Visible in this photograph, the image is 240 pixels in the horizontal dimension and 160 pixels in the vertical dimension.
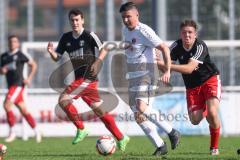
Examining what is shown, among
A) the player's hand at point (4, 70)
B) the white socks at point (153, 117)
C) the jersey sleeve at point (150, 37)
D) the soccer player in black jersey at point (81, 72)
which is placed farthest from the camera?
the player's hand at point (4, 70)

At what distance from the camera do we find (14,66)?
1791cm

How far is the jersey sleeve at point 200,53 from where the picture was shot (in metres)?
11.5

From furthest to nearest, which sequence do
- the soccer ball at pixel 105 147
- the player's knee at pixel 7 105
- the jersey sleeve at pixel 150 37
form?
the player's knee at pixel 7 105 → the jersey sleeve at pixel 150 37 → the soccer ball at pixel 105 147

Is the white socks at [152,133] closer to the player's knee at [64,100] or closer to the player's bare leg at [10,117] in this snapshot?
the player's knee at [64,100]

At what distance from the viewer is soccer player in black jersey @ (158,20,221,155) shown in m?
11.6

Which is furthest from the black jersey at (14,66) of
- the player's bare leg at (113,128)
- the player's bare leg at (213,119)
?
the player's bare leg at (213,119)

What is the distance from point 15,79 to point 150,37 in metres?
6.90

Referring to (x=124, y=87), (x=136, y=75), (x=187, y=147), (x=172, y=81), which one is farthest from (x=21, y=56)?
(x=136, y=75)

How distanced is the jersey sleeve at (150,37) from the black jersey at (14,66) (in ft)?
21.6

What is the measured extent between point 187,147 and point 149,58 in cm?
297

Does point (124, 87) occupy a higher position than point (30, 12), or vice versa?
point (30, 12)

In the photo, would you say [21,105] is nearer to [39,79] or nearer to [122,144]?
[39,79]

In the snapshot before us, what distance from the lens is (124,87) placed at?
18.7m

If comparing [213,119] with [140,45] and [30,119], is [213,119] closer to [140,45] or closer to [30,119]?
[140,45]
